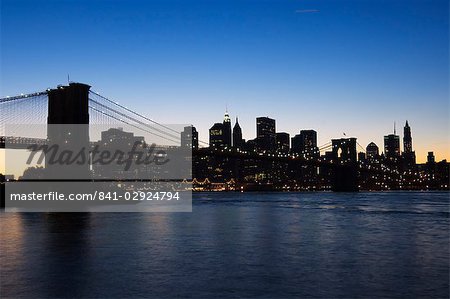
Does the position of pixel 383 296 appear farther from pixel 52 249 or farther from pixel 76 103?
pixel 76 103

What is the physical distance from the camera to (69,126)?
4894cm

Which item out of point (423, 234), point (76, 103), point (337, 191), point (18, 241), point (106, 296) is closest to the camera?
point (106, 296)

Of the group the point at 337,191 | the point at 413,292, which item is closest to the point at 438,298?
the point at 413,292

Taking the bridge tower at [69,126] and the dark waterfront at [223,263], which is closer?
the dark waterfront at [223,263]

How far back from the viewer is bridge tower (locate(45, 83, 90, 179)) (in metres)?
48.2

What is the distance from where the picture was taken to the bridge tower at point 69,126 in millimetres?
48250

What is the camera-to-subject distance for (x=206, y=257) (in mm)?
14969

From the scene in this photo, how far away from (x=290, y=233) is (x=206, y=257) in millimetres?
8303

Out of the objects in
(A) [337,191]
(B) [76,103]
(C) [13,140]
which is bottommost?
(A) [337,191]

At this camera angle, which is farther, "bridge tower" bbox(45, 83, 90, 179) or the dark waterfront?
"bridge tower" bbox(45, 83, 90, 179)

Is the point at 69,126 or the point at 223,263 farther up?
the point at 69,126

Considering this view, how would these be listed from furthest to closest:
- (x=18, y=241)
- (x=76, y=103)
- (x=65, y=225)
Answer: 1. (x=76, y=103)
2. (x=65, y=225)
3. (x=18, y=241)

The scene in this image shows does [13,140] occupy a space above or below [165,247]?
above

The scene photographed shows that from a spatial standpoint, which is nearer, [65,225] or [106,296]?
[106,296]
